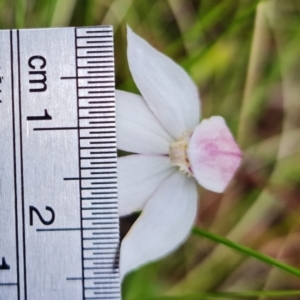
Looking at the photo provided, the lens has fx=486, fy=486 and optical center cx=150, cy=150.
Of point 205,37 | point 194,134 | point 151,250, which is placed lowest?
point 151,250

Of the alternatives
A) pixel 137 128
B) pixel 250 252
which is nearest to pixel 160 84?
pixel 137 128

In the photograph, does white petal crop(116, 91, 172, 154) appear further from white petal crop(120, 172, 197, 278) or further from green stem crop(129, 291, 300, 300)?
green stem crop(129, 291, 300, 300)

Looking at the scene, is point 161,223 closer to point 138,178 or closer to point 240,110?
point 138,178

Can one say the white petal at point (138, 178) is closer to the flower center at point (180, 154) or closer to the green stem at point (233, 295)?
the flower center at point (180, 154)

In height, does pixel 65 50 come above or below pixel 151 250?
above

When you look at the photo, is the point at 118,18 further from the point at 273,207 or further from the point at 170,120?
the point at 273,207

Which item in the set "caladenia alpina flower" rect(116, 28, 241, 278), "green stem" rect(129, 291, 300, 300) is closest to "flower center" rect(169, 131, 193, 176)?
"caladenia alpina flower" rect(116, 28, 241, 278)

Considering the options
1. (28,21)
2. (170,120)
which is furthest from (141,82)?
(28,21)
